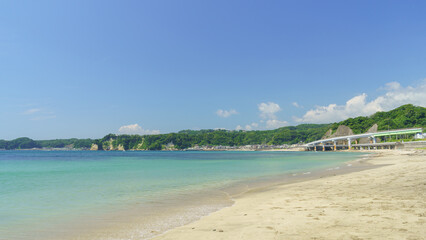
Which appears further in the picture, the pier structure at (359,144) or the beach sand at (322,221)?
the pier structure at (359,144)

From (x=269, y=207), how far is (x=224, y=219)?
87.4 inches

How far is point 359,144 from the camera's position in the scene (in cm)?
13338

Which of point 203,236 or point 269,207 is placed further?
point 269,207

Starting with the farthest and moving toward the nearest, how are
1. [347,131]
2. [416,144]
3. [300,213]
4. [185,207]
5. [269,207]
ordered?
[347,131] → [416,144] → [185,207] → [269,207] → [300,213]

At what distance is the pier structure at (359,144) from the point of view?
111250 millimetres

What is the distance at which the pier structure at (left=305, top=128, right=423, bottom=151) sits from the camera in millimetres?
111250

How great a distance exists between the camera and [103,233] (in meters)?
7.41

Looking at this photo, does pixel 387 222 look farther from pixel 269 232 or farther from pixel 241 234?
pixel 241 234

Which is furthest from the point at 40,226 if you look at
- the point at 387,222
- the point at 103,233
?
the point at 387,222

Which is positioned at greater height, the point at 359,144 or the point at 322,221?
the point at 322,221

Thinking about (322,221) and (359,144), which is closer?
(322,221)

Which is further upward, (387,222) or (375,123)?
(375,123)

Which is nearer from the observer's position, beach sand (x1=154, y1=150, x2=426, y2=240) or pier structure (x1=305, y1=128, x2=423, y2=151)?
beach sand (x1=154, y1=150, x2=426, y2=240)

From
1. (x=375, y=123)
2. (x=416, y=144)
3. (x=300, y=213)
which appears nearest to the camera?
(x=300, y=213)
